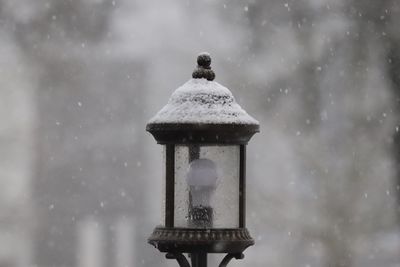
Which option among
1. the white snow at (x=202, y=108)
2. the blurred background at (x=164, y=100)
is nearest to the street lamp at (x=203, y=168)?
the white snow at (x=202, y=108)

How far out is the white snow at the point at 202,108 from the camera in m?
6.44

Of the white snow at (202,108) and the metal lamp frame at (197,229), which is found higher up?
the white snow at (202,108)

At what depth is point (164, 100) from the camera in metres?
25.6

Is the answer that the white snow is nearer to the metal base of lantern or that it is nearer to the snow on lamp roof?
the snow on lamp roof

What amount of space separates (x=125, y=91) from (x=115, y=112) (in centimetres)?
58

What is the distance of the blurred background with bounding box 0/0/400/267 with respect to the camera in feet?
56.1

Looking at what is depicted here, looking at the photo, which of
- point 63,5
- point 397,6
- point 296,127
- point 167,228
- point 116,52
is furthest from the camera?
point 116,52

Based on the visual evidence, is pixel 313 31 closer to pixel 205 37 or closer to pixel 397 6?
pixel 397 6

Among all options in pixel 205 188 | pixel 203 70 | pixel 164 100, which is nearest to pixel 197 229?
pixel 205 188

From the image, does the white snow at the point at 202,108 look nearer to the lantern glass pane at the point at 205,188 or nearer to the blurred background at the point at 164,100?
the lantern glass pane at the point at 205,188

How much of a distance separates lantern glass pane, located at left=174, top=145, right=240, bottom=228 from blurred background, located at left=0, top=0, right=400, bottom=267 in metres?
9.05

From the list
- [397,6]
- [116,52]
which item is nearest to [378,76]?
[397,6]

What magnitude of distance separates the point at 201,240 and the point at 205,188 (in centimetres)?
30

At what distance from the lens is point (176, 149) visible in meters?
6.54
